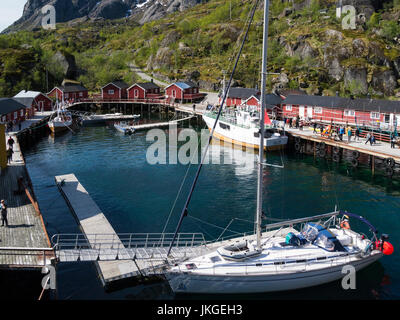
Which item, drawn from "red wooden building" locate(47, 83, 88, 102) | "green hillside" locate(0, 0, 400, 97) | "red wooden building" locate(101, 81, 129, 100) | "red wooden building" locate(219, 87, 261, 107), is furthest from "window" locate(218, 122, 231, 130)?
"red wooden building" locate(47, 83, 88, 102)

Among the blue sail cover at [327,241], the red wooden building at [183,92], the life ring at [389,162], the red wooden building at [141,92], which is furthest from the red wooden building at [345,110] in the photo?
the red wooden building at [141,92]

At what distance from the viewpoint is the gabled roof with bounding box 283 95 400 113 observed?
5516 centimetres

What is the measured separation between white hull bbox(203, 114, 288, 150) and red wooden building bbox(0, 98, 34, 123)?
33535mm

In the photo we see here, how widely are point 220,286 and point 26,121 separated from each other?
61.3 meters

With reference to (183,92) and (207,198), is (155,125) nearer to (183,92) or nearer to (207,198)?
(183,92)

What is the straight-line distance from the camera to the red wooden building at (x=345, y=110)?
180 feet

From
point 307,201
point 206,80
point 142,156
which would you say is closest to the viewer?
point 307,201

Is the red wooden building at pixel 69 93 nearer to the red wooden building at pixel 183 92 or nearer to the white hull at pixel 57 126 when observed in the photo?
the red wooden building at pixel 183 92

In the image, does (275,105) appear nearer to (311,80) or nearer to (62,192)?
(311,80)

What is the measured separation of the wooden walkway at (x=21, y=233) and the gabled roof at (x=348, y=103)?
47080 mm

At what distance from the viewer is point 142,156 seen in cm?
5222

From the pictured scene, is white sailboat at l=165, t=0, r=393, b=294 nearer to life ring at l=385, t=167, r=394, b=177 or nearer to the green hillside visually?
life ring at l=385, t=167, r=394, b=177

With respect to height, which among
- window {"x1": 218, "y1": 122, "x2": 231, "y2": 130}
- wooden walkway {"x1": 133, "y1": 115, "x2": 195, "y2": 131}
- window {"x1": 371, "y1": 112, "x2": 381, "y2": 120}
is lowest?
wooden walkway {"x1": 133, "y1": 115, "x2": 195, "y2": 131}
